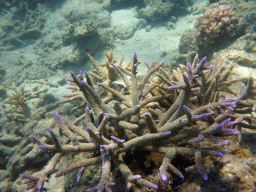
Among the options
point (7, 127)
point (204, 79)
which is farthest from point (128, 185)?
point (7, 127)

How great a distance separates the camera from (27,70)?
10266 mm

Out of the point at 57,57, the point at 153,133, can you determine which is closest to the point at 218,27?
the point at 153,133

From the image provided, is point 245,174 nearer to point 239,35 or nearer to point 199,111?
point 199,111

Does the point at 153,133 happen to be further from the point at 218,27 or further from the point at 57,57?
the point at 57,57

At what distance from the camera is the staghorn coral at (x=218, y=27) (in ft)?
16.7

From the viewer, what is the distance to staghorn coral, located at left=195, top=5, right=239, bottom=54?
200 inches

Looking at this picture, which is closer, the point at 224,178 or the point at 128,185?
the point at 224,178

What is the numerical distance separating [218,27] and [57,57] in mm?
8772

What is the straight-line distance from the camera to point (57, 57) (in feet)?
29.9

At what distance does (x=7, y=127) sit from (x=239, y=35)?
1005 cm

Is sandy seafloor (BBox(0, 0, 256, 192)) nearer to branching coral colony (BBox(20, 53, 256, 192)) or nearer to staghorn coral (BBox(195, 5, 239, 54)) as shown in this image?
branching coral colony (BBox(20, 53, 256, 192))

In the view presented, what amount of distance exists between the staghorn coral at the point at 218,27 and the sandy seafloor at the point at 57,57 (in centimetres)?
45

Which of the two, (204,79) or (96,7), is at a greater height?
(96,7)

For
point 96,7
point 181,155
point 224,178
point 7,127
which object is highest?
point 96,7
